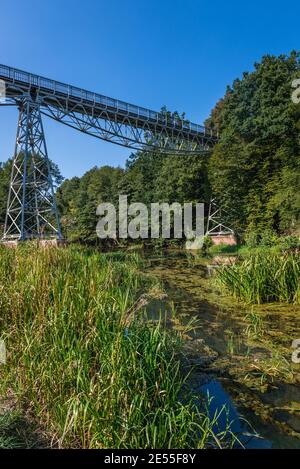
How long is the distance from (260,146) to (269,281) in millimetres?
14311

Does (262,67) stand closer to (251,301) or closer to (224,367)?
(251,301)

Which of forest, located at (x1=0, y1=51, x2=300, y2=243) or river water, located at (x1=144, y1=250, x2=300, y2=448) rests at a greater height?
forest, located at (x1=0, y1=51, x2=300, y2=243)

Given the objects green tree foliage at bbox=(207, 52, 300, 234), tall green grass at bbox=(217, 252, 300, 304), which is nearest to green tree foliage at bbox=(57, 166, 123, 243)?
tall green grass at bbox=(217, 252, 300, 304)

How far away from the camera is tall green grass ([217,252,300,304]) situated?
685 centimetres

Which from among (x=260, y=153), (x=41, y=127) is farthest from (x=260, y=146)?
(x=41, y=127)

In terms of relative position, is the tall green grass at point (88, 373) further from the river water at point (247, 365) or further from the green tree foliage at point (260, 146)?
the green tree foliage at point (260, 146)

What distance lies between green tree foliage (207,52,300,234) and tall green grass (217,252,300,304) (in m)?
10.6

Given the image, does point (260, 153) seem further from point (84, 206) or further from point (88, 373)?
point (88, 373)

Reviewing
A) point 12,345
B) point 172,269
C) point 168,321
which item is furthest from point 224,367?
point 172,269

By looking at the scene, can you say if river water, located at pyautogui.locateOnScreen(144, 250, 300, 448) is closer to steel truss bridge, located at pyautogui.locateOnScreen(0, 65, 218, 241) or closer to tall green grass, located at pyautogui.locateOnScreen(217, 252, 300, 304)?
tall green grass, located at pyautogui.locateOnScreen(217, 252, 300, 304)

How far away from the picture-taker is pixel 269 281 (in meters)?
7.06

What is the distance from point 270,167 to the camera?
63.6 feet

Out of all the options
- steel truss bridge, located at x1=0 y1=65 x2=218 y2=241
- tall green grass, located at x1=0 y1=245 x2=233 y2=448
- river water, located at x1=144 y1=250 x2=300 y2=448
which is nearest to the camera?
tall green grass, located at x1=0 y1=245 x2=233 y2=448
